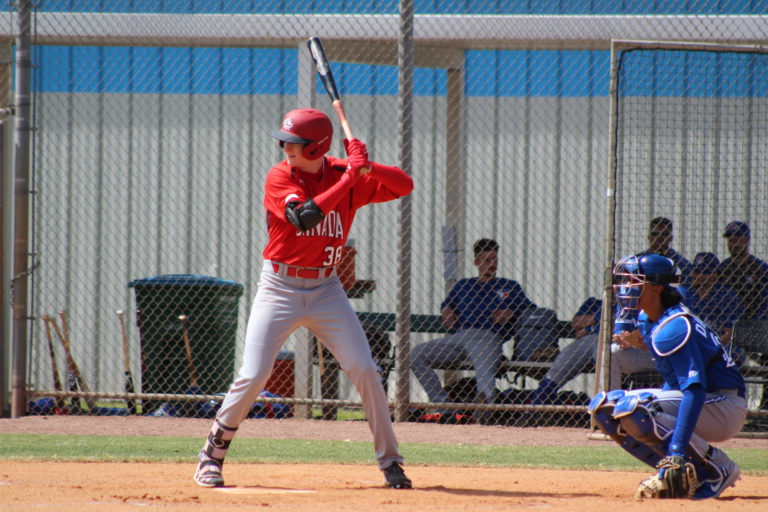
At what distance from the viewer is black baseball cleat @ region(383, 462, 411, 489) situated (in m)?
3.88

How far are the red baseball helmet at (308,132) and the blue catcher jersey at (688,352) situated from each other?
162 centimetres

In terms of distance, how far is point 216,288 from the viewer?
24.0ft

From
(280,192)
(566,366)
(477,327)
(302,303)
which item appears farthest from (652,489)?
(477,327)

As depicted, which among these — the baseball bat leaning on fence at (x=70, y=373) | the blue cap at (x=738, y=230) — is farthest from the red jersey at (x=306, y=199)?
the baseball bat leaning on fence at (x=70, y=373)

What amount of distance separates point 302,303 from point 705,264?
3.99 meters

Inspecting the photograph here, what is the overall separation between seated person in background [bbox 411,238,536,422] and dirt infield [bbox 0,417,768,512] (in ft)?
6.96

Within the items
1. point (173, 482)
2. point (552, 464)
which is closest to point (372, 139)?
point (552, 464)

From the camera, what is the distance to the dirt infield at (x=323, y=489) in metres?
3.42

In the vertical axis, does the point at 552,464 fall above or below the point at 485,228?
below

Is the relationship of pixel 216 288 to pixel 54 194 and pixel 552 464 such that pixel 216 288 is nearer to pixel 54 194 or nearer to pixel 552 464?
pixel 54 194

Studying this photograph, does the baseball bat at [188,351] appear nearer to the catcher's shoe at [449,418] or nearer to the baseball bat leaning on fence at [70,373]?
the baseball bat leaning on fence at [70,373]

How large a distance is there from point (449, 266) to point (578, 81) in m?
2.19

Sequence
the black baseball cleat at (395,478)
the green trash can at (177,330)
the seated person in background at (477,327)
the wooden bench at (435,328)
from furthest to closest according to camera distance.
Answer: the green trash can at (177,330) → the wooden bench at (435,328) → the seated person in background at (477,327) → the black baseball cleat at (395,478)

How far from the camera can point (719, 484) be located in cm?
369
